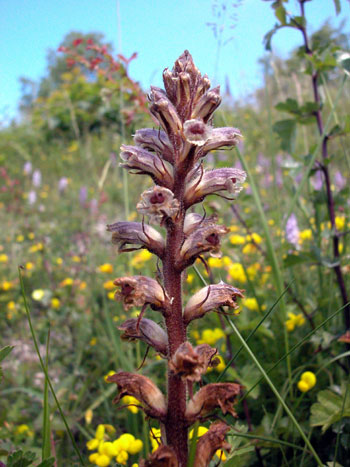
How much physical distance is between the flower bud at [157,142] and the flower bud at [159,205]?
16 cm

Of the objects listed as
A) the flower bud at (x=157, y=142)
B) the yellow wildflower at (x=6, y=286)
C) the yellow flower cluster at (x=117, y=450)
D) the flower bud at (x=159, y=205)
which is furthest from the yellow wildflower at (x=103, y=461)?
the yellow wildflower at (x=6, y=286)

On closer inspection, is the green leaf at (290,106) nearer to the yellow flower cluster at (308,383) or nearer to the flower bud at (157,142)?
the flower bud at (157,142)

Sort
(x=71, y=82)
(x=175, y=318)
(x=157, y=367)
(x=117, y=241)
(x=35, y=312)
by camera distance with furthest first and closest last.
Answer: (x=71, y=82) → (x=35, y=312) → (x=157, y=367) → (x=117, y=241) → (x=175, y=318)

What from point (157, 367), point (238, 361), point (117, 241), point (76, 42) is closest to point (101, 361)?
point (157, 367)

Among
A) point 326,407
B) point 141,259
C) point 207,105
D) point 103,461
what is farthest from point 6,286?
point 207,105

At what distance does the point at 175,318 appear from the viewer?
3.70ft

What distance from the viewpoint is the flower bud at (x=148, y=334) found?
115 centimetres

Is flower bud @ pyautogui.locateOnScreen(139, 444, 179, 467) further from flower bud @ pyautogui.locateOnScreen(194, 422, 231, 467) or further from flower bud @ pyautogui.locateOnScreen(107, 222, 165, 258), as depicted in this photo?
flower bud @ pyautogui.locateOnScreen(107, 222, 165, 258)

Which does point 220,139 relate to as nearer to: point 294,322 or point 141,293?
point 141,293

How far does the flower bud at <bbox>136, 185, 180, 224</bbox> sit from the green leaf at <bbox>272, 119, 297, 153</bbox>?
1354 millimetres

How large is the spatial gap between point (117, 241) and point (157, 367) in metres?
1.47

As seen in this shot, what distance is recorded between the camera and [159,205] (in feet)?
3.60

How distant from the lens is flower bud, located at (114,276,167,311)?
→ 110 cm

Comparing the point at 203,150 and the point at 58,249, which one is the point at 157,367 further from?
the point at 58,249
